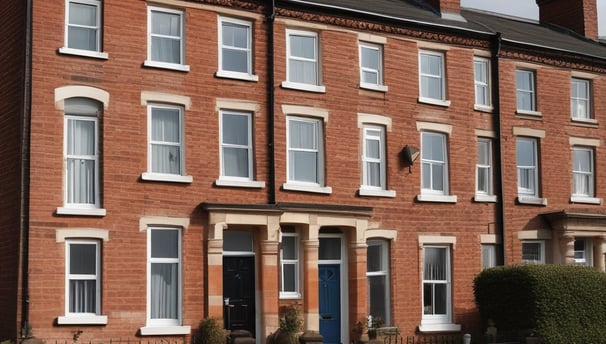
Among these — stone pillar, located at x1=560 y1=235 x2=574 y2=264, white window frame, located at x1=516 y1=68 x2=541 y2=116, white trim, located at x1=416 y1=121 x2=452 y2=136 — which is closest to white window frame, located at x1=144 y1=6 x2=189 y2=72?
white trim, located at x1=416 y1=121 x2=452 y2=136

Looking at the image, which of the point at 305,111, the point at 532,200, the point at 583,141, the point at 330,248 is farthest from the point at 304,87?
the point at 583,141

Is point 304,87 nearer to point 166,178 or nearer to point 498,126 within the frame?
point 166,178

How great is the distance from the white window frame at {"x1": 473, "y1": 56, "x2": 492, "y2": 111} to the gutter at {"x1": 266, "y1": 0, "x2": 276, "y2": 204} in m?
7.37

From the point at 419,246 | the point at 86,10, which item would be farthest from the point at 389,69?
the point at 86,10

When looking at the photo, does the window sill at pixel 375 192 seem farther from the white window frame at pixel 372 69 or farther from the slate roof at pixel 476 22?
the slate roof at pixel 476 22

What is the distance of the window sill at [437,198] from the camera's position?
26328mm

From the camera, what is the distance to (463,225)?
27.2 meters

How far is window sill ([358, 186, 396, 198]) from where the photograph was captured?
82.9 ft

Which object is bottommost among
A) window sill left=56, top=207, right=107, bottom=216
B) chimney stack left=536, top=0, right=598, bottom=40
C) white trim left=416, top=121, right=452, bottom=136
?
window sill left=56, top=207, right=107, bottom=216

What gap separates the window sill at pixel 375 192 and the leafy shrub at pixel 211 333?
5.82 m

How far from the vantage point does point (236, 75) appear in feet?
77.3

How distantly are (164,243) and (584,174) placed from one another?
15333 millimetres

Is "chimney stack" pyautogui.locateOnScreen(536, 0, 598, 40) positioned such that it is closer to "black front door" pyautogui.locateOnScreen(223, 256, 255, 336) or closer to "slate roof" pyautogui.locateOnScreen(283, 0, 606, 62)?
"slate roof" pyautogui.locateOnScreen(283, 0, 606, 62)

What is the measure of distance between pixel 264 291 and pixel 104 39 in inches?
287
